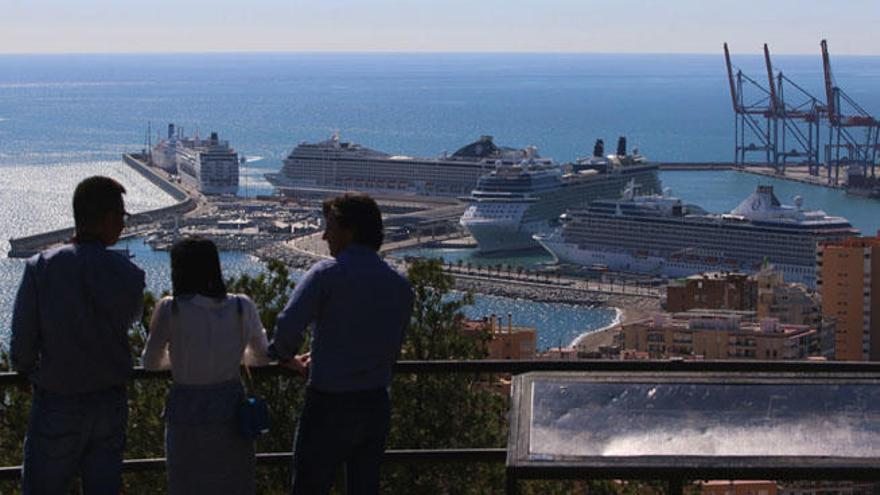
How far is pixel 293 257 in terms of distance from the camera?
88.8 feet

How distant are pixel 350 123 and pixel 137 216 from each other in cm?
3891

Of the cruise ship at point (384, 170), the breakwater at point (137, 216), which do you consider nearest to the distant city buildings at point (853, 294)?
the breakwater at point (137, 216)

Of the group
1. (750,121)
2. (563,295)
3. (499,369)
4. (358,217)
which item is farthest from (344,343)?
(750,121)

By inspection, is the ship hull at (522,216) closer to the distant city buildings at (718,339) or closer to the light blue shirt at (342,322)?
the distant city buildings at (718,339)

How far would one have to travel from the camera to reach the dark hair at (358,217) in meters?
2.18

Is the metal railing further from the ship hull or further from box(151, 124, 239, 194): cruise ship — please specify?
Answer: box(151, 124, 239, 194): cruise ship

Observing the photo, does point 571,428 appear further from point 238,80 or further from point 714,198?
point 238,80

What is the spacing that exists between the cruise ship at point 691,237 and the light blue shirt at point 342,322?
25547mm

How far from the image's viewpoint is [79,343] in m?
2.09

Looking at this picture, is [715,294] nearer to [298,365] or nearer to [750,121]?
[298,365]

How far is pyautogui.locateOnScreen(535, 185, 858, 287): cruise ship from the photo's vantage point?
1093 inches

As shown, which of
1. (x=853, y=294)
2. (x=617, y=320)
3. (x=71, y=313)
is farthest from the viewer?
(x=617, y=320)

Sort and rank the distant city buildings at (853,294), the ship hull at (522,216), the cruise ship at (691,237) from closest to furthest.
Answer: the distant city buildings at (853,294), the cruise ship at (691,237), the ship hull at (522,216)

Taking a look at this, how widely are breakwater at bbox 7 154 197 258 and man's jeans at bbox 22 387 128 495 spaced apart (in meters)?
11.7
